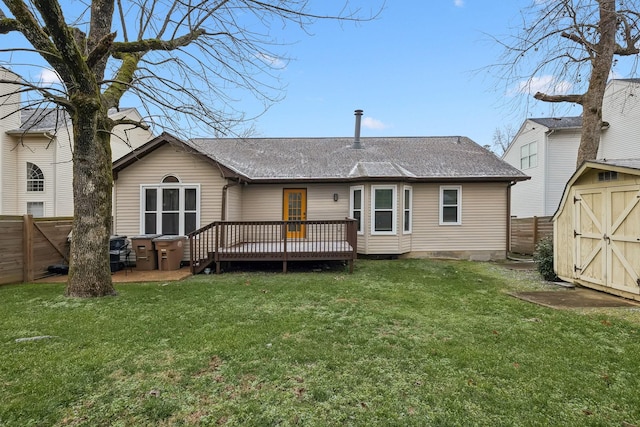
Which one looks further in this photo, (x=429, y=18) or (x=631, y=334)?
(x=429, y=18)

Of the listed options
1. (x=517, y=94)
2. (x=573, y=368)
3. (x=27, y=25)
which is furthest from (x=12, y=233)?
(x=517, y=94)

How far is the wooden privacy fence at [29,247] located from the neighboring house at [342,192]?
1.69 meters

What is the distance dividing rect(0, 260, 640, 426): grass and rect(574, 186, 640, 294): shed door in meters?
1.01

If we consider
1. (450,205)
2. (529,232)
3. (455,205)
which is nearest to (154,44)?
(450,205)

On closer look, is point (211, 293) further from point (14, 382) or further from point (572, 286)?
point (572, 286)

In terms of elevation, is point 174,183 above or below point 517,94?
below

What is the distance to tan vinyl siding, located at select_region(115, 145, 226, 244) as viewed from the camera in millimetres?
10016

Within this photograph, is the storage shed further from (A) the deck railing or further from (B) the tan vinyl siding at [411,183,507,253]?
(A) the deck railing

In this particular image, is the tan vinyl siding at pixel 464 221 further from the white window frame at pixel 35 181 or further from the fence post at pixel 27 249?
the white window frame at pixel 35 181

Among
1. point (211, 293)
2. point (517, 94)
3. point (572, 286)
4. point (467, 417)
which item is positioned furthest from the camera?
point (517, 94)

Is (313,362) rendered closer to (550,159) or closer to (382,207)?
(382,207)

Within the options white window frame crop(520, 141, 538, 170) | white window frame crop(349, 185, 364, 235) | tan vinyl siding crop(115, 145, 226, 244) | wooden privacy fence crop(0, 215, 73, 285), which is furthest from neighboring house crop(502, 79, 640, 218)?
wooden privacy fence crop(0, 215, 73, 285)

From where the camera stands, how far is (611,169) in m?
6.06

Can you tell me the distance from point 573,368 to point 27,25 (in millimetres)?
8639
